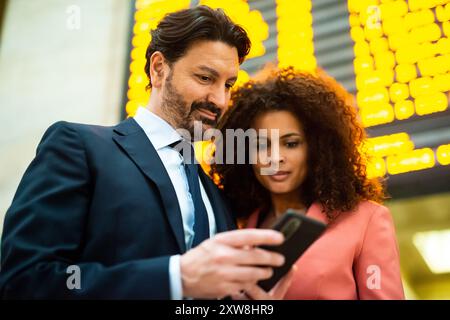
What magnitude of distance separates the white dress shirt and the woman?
0.28 m

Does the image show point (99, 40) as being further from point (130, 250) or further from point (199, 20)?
point (130, 250)

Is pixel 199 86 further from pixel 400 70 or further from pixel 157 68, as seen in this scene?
pixel 400 70

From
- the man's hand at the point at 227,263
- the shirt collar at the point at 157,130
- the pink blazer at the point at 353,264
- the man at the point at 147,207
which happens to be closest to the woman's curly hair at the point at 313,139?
the pink blazer at the point at 353,264

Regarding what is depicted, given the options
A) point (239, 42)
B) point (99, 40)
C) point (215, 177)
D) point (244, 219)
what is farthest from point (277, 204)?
point (99, 40)

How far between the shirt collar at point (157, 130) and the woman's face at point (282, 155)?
322mm

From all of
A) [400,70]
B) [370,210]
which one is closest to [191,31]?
[370,210]

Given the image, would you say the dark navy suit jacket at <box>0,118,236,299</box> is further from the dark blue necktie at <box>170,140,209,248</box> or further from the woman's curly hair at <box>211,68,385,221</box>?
the woman's curly hair at <box>211,68,385,221</box>

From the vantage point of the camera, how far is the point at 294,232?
82cm

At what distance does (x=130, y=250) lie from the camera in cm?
95

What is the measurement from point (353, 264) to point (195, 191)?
1.57 ft

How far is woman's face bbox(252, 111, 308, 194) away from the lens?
1.42 meters

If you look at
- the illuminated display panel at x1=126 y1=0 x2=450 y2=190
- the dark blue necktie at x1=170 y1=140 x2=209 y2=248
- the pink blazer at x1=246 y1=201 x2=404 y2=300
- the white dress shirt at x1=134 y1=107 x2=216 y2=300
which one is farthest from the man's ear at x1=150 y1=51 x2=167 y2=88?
the pink blazer at x1=246 y1=201 x2=404 y2=300

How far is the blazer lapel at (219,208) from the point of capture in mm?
1204
